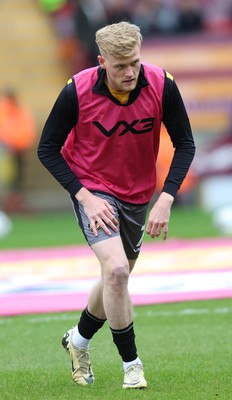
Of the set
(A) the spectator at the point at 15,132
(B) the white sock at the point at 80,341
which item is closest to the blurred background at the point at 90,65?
(A) the spectator at the point at 15,132

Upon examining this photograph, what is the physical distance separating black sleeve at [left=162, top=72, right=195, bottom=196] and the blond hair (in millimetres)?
443

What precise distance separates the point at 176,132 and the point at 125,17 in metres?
15.3

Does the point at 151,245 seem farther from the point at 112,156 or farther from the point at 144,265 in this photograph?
the point at 112,156

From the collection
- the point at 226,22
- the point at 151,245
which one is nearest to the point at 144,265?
the point at 151,245

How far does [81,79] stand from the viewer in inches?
254

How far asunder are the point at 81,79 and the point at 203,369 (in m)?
1.99

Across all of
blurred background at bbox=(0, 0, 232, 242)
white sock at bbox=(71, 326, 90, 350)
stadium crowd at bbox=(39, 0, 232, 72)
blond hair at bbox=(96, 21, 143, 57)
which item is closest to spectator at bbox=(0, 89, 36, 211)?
blurred background at bbox=(0, 0, 232, 242)

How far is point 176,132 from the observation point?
21.5ft

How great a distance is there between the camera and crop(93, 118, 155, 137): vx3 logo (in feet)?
20.9

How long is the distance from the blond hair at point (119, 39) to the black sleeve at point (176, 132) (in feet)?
1.45

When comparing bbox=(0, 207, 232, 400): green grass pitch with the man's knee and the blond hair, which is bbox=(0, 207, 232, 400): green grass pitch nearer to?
the man's knee

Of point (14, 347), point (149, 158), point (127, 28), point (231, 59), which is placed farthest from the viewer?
point (231, 59)

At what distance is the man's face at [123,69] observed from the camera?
6105mm

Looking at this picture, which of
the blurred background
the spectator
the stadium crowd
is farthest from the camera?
the stadium crowd
